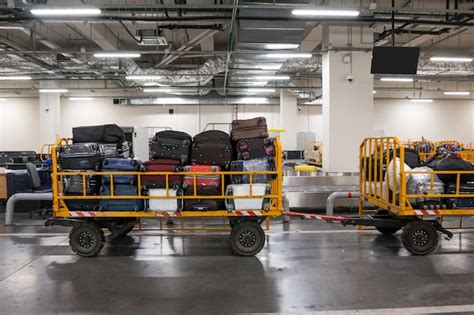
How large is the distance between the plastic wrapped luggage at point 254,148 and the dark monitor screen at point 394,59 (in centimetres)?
541

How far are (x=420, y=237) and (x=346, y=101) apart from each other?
703 centimetres

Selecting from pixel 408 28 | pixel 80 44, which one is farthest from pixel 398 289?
pixel 80 44

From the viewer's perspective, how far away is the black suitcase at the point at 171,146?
608 cm

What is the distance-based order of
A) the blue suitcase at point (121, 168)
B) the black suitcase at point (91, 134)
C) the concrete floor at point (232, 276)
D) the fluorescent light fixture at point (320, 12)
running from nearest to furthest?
the concrete floor at point (232, 276), the blue suitcase at point (121, 168), the black suitcase at point (91, 134), the fluorescent light fixture at point (320, 12)

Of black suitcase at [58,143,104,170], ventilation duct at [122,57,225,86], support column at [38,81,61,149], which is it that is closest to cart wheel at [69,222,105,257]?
black suitcase at [58,143,104,170]

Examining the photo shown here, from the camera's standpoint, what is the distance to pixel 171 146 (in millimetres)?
6105

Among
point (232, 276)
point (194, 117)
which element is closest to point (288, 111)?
point (194, 117)

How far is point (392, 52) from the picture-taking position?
9.97 metres

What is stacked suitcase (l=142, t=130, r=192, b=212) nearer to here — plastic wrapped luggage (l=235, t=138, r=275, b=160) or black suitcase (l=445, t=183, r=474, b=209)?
plastic wrapped luggage (l=235, t=138, r=275, b=160)

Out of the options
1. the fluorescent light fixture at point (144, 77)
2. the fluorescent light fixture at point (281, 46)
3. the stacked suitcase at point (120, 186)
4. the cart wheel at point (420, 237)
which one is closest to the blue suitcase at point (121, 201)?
the stacked suitcase at point (120, 186)

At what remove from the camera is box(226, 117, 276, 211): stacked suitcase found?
19.4ft

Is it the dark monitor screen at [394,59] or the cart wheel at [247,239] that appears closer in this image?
the cart wheel at [247,239]

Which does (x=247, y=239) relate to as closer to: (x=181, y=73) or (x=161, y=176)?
(x=161, y=176)

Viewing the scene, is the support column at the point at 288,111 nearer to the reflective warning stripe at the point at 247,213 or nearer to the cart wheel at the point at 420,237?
the cart wheel at the point at 420,237
